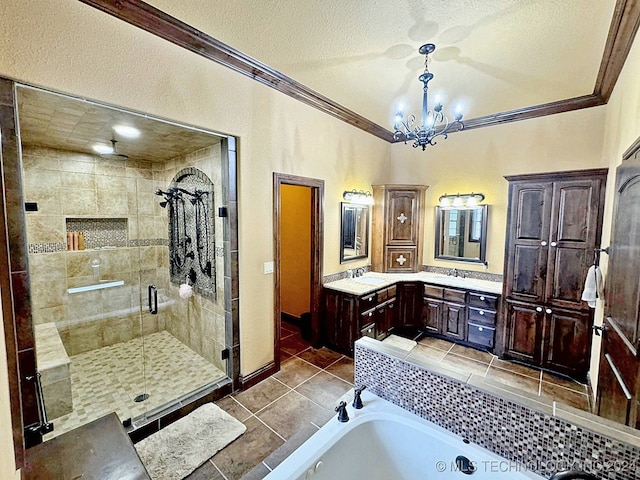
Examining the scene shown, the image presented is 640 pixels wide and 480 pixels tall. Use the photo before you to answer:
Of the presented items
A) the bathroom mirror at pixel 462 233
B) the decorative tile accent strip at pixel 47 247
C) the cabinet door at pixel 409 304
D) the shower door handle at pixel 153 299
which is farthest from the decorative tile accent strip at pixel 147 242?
the bathroom mirror at pixel 462 233

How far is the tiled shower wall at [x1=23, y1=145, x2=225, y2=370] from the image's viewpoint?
10.1ft

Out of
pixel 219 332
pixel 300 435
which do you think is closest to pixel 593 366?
pixel 300 435

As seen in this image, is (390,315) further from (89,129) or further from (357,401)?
(89,129)

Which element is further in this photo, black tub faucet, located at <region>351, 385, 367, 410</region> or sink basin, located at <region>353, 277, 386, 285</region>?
sink basin, located at <region>353, 277, 386, 285</region>

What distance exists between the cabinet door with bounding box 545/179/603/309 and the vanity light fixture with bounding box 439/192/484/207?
A: 1.07 m

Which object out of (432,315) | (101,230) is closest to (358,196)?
(432,315)

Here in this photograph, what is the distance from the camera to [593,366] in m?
2.85

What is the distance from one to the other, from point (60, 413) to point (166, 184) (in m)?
2.52

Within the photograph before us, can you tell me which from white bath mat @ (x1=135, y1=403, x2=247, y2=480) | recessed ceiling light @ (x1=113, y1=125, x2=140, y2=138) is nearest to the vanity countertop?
white bath mat @ (x1=135, y1=403, x2=247, y2=480)

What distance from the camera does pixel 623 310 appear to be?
173 centimetres

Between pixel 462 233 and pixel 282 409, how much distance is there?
3.44 meters

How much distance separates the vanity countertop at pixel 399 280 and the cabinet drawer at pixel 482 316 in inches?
11.0

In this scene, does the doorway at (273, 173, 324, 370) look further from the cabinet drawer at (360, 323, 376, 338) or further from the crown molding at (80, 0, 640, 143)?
the crown molding at (80, 0, 640, 143)

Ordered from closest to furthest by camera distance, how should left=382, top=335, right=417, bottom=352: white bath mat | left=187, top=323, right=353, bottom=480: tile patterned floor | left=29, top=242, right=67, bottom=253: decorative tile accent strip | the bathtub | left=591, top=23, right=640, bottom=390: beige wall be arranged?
the bathtub, left=187, top=323, right=353, bottom=480: tile patterned floor, left=591, top=23, right=640, bottom=390: beige wall, left=29, top=242, right=67, bottom=253: decorative tile accent strip, left=382, top=335, right=417, bottom=352: white bath mat
